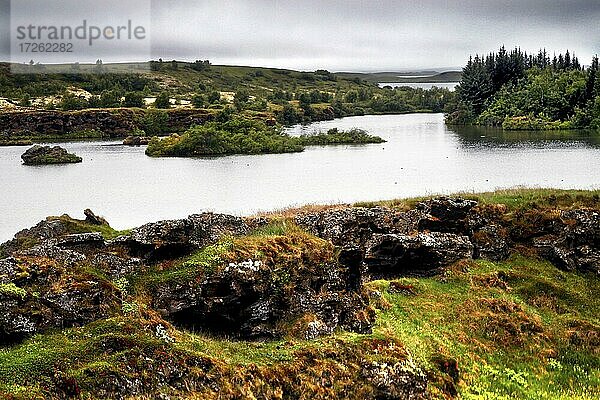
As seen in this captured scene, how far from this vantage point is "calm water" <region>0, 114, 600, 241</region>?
51656 mm

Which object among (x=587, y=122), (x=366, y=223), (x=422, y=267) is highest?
(x=587, y=122)

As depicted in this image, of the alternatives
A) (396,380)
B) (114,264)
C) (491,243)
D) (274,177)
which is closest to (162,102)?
(274,177)

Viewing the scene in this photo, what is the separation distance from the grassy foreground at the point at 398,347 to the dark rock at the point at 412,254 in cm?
85

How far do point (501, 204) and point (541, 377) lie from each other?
15.0m

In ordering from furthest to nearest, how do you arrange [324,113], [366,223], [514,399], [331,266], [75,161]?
[324,113] → [75,161] → [366,223] → [331,266] → [514,399]

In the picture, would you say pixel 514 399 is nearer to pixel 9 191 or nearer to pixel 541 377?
pixel 541 377

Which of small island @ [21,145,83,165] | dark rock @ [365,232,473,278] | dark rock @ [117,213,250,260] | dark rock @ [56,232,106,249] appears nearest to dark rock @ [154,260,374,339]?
dark rock @ [117,213,250,260]

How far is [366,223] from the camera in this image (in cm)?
3030

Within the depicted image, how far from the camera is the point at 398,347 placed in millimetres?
16750

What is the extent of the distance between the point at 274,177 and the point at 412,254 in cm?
4169

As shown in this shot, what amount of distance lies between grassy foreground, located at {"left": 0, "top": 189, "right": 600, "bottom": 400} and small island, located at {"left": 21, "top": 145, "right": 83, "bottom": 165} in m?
72.1

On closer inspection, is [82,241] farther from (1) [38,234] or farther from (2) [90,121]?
(2) [90,121]

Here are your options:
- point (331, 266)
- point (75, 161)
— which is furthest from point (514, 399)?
point (75, 161)

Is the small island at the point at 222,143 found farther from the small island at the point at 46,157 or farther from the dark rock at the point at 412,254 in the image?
the dark rock at the point at 412,254
